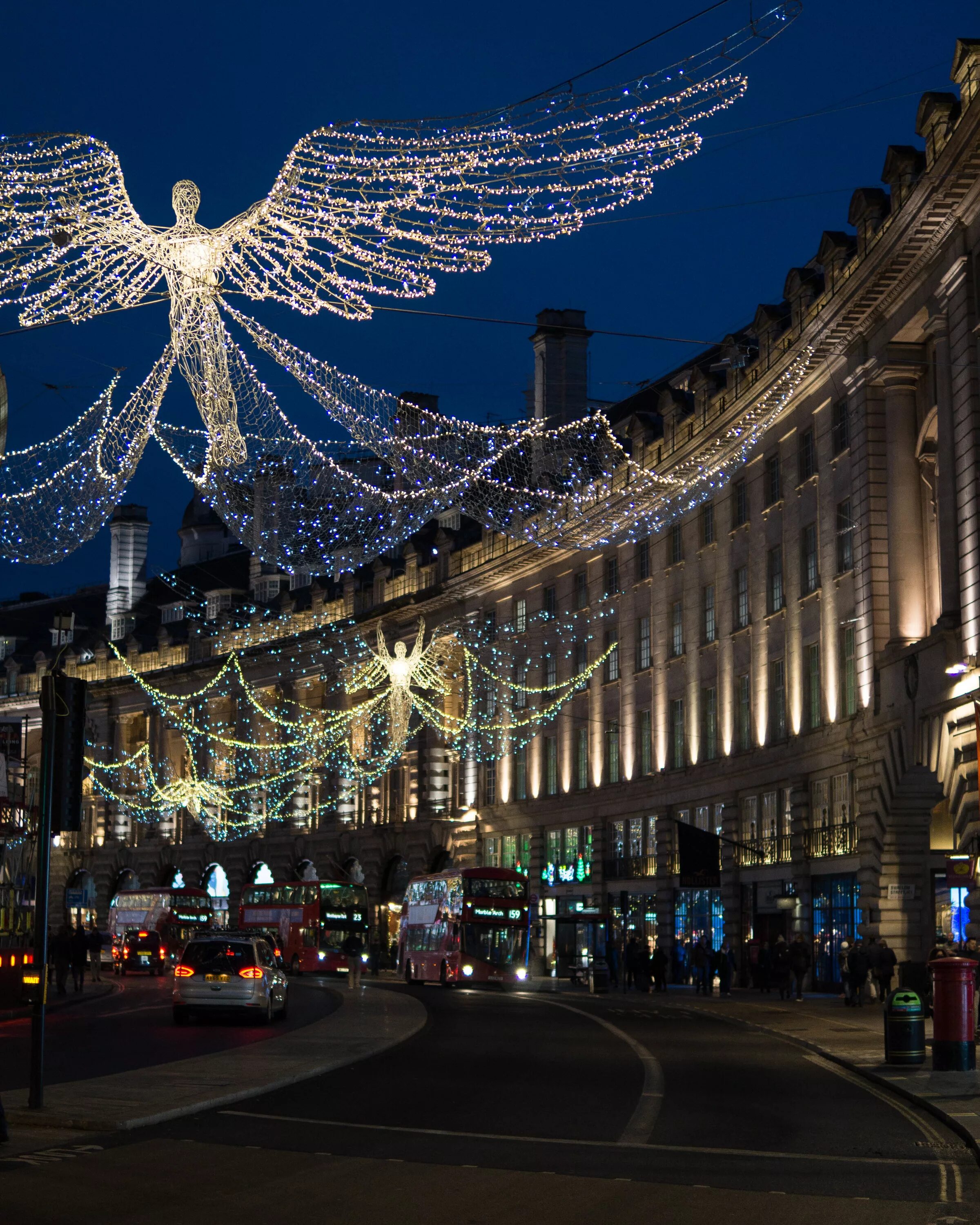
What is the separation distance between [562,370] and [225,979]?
40.1 metres

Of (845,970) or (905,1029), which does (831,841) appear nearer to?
(845,970)

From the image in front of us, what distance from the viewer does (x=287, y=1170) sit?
12547 millimetres

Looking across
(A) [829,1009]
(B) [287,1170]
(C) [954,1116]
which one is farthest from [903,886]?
(B) [287,1170]

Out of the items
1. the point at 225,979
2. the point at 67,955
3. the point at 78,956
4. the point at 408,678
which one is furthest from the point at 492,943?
the point at 225,979

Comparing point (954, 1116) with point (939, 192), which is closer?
point (954, 1116)

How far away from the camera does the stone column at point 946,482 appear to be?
33.9m

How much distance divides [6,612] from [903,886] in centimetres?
9092

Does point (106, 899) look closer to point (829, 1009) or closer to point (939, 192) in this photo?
point (829, 1009)

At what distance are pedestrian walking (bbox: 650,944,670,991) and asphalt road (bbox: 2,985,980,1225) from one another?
25.4 metres

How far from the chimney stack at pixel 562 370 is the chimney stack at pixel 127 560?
45.9 metres

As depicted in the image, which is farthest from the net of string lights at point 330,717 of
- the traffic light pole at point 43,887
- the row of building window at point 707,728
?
the traffic light pole at point 43,887

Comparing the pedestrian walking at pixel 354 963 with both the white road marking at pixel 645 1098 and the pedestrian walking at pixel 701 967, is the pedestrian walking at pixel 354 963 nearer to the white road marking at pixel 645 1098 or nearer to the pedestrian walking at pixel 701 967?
the pedestrian walking at pixel 701 967

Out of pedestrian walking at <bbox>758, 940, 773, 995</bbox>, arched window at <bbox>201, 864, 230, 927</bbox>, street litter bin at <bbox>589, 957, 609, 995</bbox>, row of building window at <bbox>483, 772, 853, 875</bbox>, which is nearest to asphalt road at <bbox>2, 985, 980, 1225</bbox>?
row of building window at <bbox>483, 772, 853, 875</bbox>

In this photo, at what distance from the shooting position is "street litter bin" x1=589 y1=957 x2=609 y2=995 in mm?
47375
